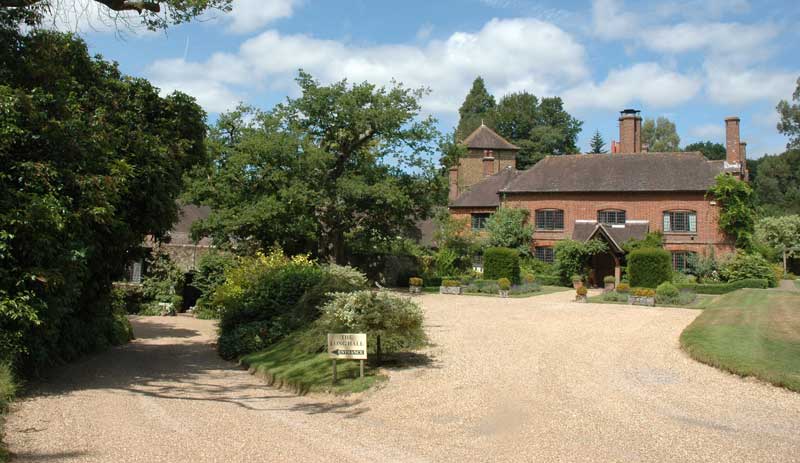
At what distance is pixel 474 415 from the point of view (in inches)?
356

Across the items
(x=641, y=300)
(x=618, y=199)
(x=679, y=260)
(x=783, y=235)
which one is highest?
(x=618, y=199)

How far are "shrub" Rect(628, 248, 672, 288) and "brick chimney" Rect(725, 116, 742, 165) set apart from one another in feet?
44.0

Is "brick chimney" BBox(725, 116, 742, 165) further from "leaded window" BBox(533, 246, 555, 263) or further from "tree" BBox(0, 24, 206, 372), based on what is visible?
"tree" BBox(0, 24, 206, 372)

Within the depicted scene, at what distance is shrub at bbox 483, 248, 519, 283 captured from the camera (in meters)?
33.6

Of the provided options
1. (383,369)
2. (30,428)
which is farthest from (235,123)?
(30,428)

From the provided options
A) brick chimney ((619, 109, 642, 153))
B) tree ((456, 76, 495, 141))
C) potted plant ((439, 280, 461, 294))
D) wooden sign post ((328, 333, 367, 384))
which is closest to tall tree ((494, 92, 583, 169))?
tree ((456, 76, 495, 141))

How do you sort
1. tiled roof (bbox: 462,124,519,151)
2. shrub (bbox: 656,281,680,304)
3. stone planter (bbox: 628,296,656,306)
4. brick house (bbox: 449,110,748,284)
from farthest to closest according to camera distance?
1. tiled roof (bbox: 462,124,519,151)
2. brick house (bbox: 449,110,748,284)
3. shrub (bbox: 656,281,680,304)
4. stone planter (bbox: 628,296,656,306)

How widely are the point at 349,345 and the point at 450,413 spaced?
2.58 meters

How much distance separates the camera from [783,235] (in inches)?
1793

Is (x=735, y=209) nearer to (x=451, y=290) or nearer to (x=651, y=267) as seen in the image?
(x=651, y=267)

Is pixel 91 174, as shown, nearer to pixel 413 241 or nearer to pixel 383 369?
pixel 383 369

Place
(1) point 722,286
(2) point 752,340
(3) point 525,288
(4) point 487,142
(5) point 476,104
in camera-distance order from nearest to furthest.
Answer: (2) point 752,340, (1) point 722,286, (3) point 525,288, (4) point 487,142, (5) point 476,104

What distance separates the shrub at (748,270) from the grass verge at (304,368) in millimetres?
27222

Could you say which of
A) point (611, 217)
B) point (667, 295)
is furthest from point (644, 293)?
point (611, 217)
